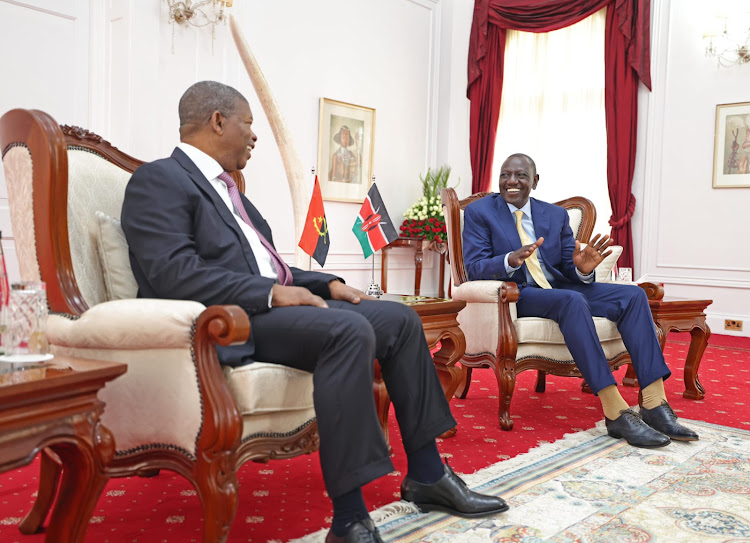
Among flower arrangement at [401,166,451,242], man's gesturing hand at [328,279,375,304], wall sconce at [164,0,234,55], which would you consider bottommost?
man's gesturing hand at [328,279,375,304]

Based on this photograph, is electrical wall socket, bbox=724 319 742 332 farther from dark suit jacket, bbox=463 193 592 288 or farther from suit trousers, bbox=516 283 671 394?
suit trousers, bbox=516 283 671 394

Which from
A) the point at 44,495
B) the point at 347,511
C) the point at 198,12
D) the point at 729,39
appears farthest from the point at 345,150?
the point at 347,511

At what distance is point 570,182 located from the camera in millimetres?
7328

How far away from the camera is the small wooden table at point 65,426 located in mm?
1305

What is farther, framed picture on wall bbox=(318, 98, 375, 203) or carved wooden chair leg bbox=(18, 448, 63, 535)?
framed picture on wall bbox=(318, 98, 375, 203)

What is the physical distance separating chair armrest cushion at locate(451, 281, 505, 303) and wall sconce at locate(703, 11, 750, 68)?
442cm

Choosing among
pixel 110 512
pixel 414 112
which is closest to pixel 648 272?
pixel 414 112

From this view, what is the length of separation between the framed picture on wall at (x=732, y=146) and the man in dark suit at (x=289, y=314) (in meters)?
5.25

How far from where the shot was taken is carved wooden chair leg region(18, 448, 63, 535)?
74.8 inches

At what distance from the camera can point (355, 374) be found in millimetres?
1771

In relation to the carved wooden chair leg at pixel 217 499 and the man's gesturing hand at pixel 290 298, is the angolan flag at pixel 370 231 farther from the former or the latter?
the carved wooden chair leg at pixel 217 499

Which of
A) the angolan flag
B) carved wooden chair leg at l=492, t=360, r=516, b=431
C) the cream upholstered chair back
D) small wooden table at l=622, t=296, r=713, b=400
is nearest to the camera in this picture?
the cream upholstered chair back

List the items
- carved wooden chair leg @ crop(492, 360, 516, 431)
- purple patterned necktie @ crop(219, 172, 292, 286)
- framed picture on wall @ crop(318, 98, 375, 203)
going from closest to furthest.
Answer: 1. purple patterned necktie @ crop(219, 172, 292, 286)
2. carved wooden chair leg @ crop(492, 360, 516, 431)
3. framed picture on wall @ crop(318, 98, 375, 203)

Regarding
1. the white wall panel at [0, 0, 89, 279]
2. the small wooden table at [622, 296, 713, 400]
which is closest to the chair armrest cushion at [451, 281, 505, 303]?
the small wooden table at [622, 296, 713, 400]
